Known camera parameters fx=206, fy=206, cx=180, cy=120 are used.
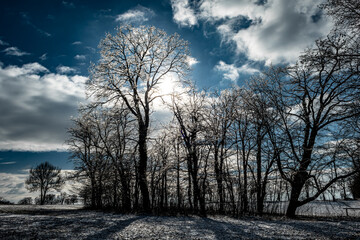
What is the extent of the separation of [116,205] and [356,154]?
1538 centimetres

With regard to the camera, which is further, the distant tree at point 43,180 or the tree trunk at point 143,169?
the distant tree at point 43,180

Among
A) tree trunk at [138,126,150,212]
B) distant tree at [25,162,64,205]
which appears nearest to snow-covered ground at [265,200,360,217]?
tree trunk at [138,126,150,212]

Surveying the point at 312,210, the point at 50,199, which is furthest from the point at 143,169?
the point at 50,199

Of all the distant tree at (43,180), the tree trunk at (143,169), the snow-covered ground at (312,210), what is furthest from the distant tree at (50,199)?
the snow-covered ground at (312,210)

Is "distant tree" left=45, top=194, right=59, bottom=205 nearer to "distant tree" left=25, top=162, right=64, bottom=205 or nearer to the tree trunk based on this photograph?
"distant tree" left=25, top=162, right=64, bottom=205

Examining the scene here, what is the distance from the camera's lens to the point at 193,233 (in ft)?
22.3

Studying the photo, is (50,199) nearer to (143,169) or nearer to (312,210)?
(143,169)

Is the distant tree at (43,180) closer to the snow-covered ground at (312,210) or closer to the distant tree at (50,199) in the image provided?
the distant tree at (50,199)

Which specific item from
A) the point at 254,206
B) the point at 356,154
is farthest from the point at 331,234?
the point at 254,206

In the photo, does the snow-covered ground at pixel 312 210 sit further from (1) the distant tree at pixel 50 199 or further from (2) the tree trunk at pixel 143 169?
(1) the distant tree at pixel 50 199

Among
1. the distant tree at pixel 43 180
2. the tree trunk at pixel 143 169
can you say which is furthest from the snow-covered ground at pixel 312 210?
the distant tree at pixel 43 180

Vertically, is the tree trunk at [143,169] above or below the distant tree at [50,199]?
above

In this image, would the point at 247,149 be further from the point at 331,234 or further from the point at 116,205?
the point at 116,205

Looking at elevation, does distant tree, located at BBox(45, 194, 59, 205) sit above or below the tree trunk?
below
